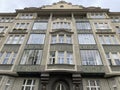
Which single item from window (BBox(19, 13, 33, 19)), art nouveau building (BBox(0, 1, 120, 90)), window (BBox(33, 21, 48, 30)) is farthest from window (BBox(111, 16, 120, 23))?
window (BBox(19, 13, 33, 19))

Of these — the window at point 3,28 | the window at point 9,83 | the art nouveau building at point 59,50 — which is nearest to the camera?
the window at point 9,83

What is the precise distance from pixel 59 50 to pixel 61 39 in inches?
99.9

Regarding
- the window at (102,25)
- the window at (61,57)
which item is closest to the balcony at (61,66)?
Result: the window at (61,57)

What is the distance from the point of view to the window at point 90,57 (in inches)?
585

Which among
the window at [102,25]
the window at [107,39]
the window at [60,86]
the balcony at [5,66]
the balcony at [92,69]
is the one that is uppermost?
the window at [102,25]

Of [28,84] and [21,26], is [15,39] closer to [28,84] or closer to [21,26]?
[21,26]

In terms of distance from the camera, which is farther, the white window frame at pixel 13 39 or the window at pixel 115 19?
the window at pixel 115 19

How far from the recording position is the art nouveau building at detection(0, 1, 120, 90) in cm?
1305

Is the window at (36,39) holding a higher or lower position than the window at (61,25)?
lower

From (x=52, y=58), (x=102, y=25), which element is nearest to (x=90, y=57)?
(x=52, y=58)

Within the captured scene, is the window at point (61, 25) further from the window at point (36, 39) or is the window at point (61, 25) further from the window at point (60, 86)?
the window at point (60, 86)

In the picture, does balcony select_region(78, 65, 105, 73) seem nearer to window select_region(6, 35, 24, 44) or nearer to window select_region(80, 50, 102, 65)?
window select_region(80, 50, 102, 65)

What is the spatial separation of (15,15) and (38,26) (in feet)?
21.7

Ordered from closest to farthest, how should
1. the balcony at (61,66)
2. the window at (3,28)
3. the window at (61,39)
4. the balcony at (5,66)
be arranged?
the balcony at (61,66), the balcony at (5,66), the window at (61,39), the window at (3,28)
